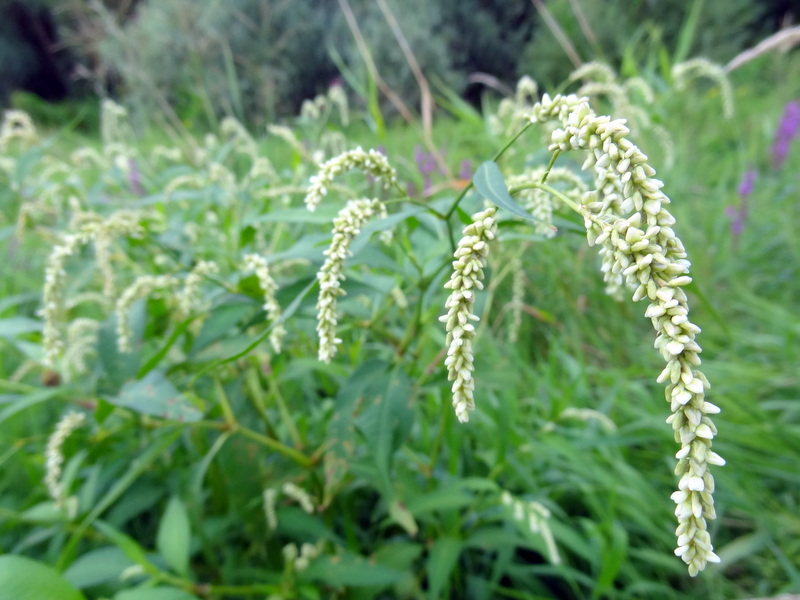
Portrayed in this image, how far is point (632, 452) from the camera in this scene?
190cm

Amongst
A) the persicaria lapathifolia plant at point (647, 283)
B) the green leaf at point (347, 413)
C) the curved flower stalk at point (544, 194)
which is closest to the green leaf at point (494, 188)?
the persicaria lapathifolia plant at point (647, 283)

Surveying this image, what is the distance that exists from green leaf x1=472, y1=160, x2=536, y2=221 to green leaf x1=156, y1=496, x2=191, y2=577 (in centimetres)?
97

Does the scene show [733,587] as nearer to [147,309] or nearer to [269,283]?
[269,283]

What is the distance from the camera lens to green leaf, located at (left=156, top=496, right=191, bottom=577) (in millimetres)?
1146

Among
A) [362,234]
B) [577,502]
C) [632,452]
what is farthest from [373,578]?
[632,452]

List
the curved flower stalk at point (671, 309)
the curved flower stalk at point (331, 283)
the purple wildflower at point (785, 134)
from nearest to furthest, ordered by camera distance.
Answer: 1. the curved flower stalk at point (671, 309)
2. the curved flower stalk at point (331, 283)
3. the purple wildflower at point (785, 134)

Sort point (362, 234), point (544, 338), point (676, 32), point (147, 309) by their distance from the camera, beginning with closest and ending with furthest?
point (362, 234)
point (147, 309)
point (544, 338)
point (676, 32)

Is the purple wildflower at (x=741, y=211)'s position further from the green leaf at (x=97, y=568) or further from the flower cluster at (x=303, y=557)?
the green leaf at (x=97, y=568)

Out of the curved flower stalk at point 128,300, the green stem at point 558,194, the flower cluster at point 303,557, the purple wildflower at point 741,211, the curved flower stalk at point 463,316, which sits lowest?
the flower cluster at point 303,557

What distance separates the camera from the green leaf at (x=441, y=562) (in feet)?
3.97

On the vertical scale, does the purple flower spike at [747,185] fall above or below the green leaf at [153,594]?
above

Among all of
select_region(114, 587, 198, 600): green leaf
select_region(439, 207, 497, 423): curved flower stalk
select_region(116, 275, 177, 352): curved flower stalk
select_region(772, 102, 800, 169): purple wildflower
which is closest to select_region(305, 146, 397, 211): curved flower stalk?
select_region(439, 207, 497, 423): curved flower stalk

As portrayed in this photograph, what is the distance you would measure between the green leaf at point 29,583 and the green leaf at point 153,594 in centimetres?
15

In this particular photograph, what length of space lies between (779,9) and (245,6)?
10516 millimetres
